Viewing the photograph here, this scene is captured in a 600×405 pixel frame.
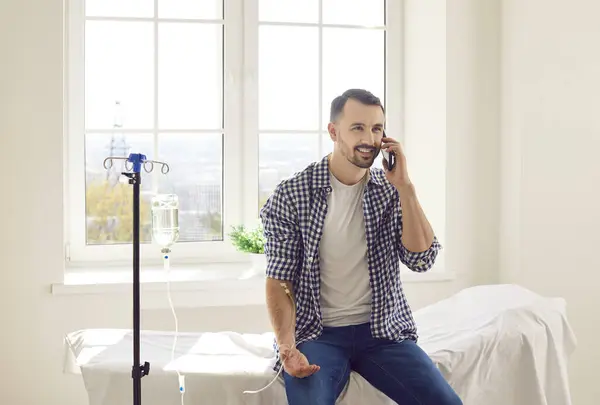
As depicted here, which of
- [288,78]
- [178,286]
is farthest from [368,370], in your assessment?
[288,78]

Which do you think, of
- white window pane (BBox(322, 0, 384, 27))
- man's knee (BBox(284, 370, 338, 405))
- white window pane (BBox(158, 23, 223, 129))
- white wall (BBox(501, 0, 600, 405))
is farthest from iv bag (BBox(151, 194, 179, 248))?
white wall (BBox(501, 0, 600, 405))

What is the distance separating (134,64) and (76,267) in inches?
36.7

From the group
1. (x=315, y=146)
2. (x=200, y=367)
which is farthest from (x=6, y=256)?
(x=315, y=146)

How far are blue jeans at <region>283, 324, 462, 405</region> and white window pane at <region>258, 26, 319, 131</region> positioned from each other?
1.43 metres

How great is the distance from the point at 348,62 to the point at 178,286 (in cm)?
134

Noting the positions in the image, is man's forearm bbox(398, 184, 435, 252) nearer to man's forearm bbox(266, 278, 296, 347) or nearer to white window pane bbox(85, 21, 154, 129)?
man's forearm bbox(266, 278, 296, 347)

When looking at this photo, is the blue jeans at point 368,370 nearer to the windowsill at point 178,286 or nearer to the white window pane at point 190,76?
the windowsill at point 178,286

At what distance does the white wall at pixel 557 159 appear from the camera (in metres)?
2.83

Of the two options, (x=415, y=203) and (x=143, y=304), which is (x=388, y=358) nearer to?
(x=415, y=203)

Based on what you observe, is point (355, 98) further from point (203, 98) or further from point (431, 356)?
point (203, 98)

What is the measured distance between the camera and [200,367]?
208cm

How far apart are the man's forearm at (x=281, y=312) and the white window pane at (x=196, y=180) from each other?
3.88 ft

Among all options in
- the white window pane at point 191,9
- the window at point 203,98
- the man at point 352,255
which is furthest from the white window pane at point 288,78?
the man at point 352,255

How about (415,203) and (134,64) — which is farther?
(134,64)
